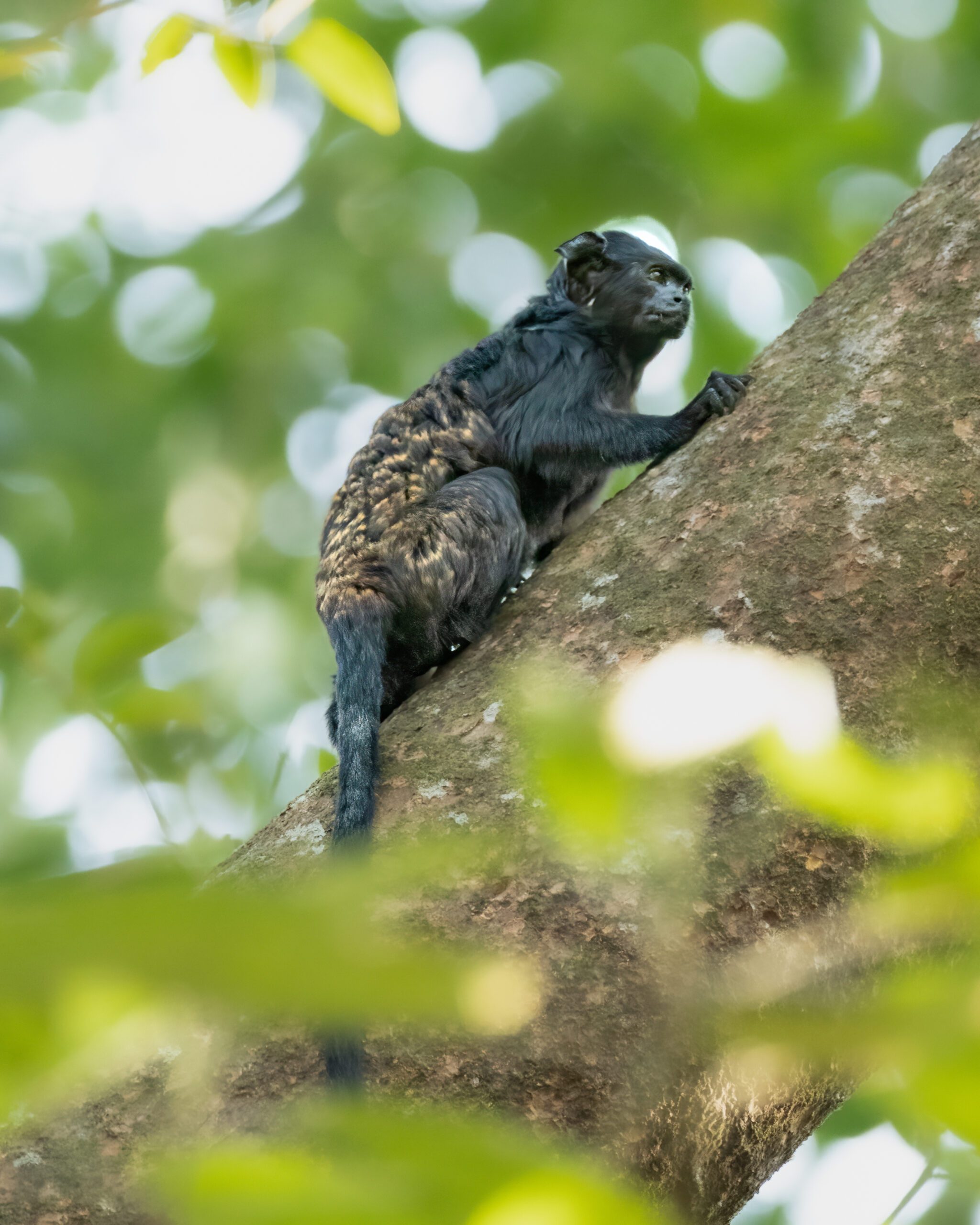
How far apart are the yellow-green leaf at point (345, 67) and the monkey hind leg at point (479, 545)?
2183 millimetres

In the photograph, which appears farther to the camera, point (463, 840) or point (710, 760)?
point (710, 760)

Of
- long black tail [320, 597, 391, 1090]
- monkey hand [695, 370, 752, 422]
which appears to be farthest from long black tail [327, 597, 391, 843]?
monkey hand [695, 370, 752, 422]

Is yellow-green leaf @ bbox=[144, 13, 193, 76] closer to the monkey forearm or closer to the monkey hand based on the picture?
the monkey hand

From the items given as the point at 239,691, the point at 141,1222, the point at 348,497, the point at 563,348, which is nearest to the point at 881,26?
the point at 563,348

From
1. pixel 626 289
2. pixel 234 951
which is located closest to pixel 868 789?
pixel 234 951

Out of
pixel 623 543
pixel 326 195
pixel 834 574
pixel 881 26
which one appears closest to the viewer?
pixel 834 574

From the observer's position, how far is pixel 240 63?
1571 mm

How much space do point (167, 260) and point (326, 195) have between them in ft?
3.68

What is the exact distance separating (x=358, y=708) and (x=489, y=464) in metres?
1.48

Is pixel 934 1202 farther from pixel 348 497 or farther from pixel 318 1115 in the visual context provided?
pixel 348 497

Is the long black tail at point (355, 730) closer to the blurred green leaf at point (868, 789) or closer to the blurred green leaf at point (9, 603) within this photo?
the blurred green leaf at point (9, 603)

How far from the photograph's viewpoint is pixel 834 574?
2.58 m

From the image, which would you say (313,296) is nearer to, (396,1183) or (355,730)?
(355,730)

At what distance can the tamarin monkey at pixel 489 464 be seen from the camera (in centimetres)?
366
